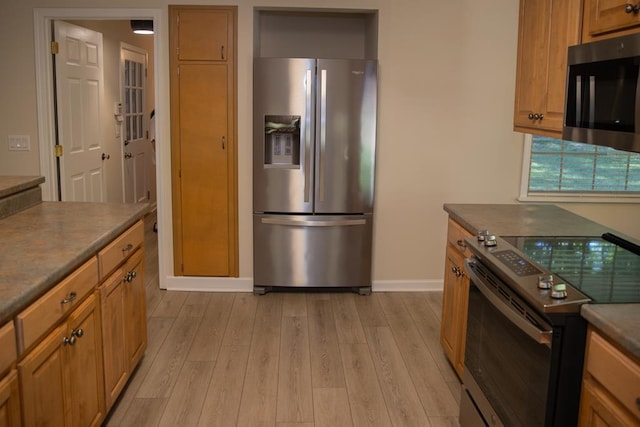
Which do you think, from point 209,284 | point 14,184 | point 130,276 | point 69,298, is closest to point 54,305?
point 69,298

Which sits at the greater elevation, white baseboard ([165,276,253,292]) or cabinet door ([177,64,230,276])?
cabinet door ([177,64,230,276])

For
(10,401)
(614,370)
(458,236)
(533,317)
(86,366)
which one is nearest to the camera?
(614,370)

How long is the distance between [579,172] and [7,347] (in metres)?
4.71

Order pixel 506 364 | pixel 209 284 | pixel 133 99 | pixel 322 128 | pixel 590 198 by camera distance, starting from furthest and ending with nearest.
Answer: pixel 133 99
pixel 590 198
pixel 209 284
pixel 322 128
pixel 506 364

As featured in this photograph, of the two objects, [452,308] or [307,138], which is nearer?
[452,308]

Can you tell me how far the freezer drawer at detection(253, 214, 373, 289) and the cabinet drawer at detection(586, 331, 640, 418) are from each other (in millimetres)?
3008

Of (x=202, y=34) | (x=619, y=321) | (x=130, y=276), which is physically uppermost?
(x=202, y=34)

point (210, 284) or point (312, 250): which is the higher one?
point (312, 250)

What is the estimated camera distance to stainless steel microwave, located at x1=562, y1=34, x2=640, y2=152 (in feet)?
6.46

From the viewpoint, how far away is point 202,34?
4672mm

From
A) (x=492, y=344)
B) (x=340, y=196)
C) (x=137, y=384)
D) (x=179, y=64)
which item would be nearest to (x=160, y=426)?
(x=137, y=384)

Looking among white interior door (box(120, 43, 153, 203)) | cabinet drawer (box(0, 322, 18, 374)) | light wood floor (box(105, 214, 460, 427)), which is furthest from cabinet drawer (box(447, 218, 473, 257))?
white interior door (box(120, 43, 153, 203))

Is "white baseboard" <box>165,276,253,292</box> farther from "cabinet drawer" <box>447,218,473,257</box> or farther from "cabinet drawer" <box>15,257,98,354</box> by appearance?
"cabinet drawer" <box>15,257,98,354</box>

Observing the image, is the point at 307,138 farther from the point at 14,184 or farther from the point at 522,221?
the point at 14,184
